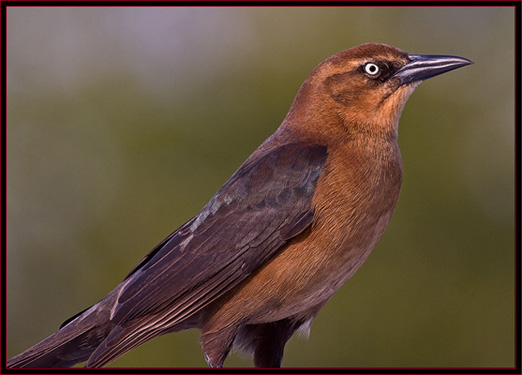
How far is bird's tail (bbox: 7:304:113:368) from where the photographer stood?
4957 mm

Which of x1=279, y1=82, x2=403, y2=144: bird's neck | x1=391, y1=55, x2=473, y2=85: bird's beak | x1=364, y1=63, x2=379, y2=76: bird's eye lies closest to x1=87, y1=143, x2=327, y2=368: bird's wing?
x1=279, y1=82, x2=403, y2=144: bird's neck

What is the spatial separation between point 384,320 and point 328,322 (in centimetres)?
56

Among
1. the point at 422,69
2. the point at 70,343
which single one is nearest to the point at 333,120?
the point at 422,69

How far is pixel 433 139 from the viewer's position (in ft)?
29.7

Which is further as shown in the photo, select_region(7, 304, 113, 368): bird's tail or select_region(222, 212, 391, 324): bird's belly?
select_region(7, 304, 113, 368): bird's tail

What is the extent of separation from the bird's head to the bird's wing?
0.33 m

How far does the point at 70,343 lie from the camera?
504cm

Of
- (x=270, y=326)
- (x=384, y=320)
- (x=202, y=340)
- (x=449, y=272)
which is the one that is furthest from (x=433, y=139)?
(x=202, y=340)

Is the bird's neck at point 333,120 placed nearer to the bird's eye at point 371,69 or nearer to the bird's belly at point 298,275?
the bird's eye at point 371,69

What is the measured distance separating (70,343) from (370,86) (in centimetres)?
247

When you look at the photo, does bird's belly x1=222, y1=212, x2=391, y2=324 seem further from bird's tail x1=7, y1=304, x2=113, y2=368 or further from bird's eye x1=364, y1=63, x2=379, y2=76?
bird's eye x1=364, y1=63, x2=379, y2=76

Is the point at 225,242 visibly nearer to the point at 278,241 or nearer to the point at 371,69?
the point at 278,241

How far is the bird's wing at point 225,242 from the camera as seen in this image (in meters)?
4.80

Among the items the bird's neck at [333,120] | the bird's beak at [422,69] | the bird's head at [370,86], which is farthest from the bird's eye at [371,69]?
the bird's neck at [333,120]
